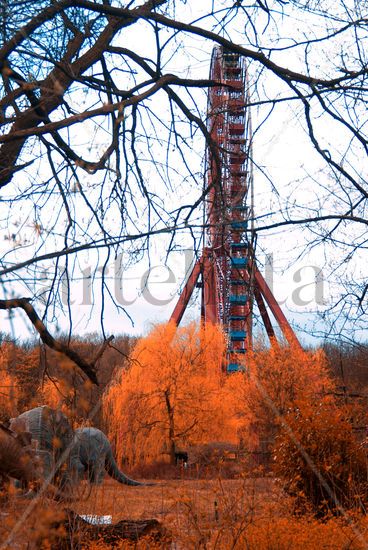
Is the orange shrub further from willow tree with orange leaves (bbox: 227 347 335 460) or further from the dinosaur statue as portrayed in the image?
willow tree with orange leaves (bbox: 227 347 335 460)

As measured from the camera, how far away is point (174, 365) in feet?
77.4

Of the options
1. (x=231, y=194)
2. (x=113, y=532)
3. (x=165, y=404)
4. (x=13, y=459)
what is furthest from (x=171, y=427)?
(x=13, y=459)

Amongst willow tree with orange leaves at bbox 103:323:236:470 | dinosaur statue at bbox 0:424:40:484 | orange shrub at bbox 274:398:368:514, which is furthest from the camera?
willow tree with orange leaves at bbox 103:323:236:470

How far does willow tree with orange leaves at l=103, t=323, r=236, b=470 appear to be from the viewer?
71.2 ft

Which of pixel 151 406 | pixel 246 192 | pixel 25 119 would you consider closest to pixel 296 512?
pixel 246 192

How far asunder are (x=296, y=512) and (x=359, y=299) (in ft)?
12.9

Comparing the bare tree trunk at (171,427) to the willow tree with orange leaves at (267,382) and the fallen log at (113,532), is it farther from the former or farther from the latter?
the fallen log at (113,532)

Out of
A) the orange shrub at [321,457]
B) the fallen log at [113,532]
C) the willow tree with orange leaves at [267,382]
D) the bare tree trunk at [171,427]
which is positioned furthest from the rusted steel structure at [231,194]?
the bare tree trunk at [171,427]

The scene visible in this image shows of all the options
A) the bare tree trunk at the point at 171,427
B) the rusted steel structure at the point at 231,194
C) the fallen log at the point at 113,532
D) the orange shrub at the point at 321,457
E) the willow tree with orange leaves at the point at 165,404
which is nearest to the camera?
the rusted steel structure at the point at 231,194

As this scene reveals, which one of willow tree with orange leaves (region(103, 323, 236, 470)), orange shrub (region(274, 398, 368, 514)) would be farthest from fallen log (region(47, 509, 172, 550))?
willow tree with orange leaves (region(103, 323, 236, 470))

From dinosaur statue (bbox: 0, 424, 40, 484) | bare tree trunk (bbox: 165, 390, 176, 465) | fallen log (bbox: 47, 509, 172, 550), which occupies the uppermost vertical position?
bare tree trunk (bbox: 165, 390, 176, 465)

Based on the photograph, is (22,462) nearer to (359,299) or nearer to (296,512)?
(359,299)

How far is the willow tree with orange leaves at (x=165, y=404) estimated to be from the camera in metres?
21.7

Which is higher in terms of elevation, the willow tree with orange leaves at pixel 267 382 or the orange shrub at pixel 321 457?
the willow tree with orange leaves at pixel 267 382
